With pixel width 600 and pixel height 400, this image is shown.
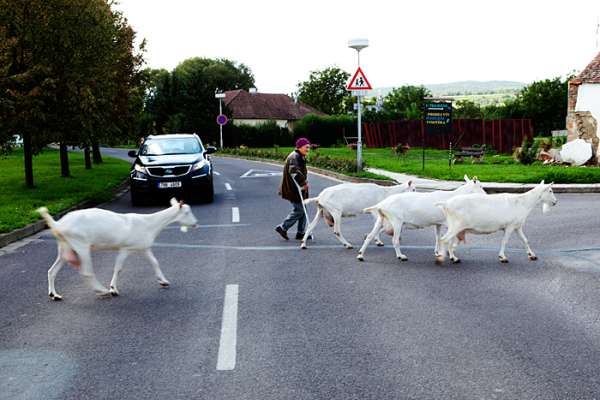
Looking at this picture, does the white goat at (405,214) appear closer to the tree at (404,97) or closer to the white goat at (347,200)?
the white goat at (347,200)

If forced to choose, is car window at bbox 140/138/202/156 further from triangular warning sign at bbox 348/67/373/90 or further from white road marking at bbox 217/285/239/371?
white road marking at bbox 217/285/239/371

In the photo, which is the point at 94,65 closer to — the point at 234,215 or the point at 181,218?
the point at 234,215

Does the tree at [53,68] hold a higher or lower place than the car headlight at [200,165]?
higher

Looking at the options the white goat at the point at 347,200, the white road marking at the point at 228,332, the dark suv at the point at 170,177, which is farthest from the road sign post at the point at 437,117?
the white road marking at the point at 228,332

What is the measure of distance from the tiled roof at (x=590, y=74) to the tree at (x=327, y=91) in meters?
72.5

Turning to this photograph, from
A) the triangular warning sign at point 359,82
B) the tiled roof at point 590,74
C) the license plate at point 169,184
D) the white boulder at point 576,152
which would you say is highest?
the tiled roof at point 590,74

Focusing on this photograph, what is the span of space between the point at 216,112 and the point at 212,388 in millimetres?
57560

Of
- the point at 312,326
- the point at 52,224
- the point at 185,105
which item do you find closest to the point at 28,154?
the point at 52,224

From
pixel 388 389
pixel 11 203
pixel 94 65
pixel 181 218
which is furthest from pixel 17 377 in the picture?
pixel 94 65

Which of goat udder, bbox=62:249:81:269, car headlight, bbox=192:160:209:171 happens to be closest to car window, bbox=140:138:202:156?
car headlight, bbox=192:160:209:171

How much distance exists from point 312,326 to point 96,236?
9.08ft

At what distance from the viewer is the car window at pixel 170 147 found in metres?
19.7

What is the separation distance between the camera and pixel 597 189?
19812 mm

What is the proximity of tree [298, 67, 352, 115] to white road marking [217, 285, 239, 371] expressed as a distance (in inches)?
3792
